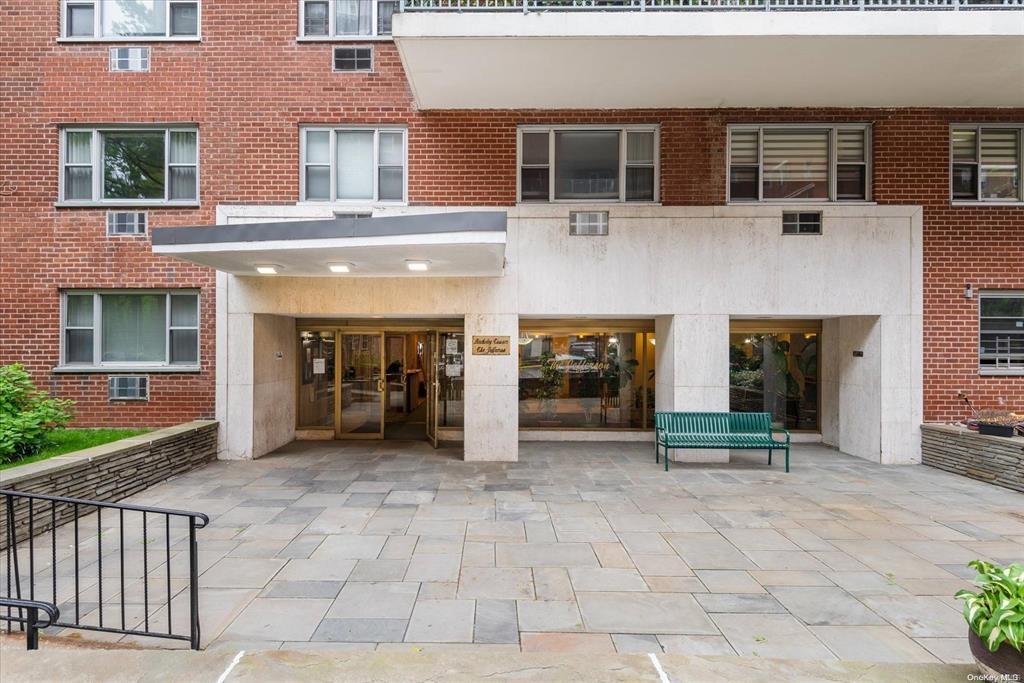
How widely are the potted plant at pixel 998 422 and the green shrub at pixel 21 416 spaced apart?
14342 mm

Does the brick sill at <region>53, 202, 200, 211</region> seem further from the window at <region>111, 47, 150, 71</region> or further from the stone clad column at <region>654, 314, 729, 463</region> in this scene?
the stone clad column at <region>654, 314, 729, 463</region>

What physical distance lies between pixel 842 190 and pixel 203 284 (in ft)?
40.8

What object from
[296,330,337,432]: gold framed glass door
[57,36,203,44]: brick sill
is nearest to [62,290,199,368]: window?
[296,330,337,432]: gold framed glass door

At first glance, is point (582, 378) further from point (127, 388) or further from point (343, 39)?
point (127, 388)

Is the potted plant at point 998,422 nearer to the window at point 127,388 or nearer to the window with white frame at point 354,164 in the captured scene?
the window with white frame at point 354,164

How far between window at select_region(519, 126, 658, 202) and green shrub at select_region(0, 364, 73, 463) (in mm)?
8177

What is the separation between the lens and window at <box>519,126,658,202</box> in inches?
399

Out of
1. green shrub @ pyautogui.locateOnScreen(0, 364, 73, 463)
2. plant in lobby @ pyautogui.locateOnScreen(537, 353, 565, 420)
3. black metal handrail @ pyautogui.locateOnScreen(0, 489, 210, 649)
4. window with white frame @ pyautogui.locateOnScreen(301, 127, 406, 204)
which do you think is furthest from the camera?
plant in lobby @ pyautogui.locateOnScreen(537, 353, 565, 420)

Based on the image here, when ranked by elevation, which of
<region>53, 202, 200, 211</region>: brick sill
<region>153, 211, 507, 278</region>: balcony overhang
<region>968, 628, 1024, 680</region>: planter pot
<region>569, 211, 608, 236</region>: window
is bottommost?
<region>968, 628, 1024, 680</region>: planter pot

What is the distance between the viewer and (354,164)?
1027 cm

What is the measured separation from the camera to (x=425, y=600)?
4.49 metres

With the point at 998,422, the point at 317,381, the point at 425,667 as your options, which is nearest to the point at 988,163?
the point at 998,422

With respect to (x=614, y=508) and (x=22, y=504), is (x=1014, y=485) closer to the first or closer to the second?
(x=614, y=508)

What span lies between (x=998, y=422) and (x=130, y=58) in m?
16.9
